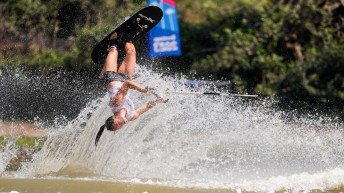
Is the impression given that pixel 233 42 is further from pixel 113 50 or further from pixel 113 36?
pixel 113 50

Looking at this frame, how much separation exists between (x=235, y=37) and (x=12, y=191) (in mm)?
7437

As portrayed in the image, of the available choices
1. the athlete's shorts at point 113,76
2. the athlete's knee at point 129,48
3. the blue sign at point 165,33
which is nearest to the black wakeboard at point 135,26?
the athlete's knee at point 129,48

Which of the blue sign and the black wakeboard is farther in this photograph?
the blue sign

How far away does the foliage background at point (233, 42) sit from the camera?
1522 cm

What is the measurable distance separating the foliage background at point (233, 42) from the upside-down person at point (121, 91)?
513 cm

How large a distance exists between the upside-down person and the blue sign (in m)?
3.85

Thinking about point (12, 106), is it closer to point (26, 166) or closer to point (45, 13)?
point (45, 13)

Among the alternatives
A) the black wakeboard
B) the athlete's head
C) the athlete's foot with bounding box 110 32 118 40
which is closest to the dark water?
the black wakeboard

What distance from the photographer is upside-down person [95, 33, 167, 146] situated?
9.82 meters

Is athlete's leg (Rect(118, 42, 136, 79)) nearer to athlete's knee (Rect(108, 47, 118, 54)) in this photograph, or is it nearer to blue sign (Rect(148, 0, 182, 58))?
athlete's knee (Rect(108, 47, 118, 54))

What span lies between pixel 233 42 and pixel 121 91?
5.82 m

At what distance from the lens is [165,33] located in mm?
14102

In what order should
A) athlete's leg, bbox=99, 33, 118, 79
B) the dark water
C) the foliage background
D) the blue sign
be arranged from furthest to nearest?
the foliage background < the dark water < the blue sign < athlete's leg, bbox=99, 33, 118, 79

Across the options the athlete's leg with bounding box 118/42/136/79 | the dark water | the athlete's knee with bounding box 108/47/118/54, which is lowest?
the athlete's leg with bounding box 118/42/136/79
